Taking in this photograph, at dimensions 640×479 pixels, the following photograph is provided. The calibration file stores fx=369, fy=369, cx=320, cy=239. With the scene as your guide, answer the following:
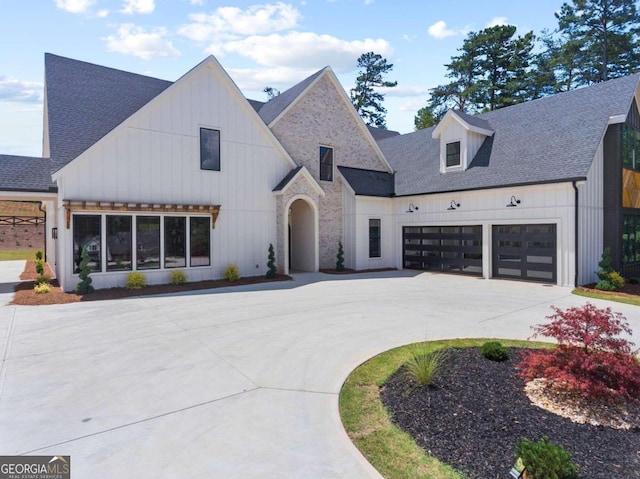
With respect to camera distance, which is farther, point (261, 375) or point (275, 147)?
point (275, 147)

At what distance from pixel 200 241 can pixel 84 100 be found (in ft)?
27.1

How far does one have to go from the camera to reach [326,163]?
19.3m

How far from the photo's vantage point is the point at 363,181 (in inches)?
769

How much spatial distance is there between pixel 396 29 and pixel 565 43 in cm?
3344

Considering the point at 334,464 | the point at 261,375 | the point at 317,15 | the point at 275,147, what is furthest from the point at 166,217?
the point at 334,464

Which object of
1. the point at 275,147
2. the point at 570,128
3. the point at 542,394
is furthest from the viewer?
the point at 275,147

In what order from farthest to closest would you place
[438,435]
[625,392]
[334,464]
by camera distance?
[625,392], [438,435], [334,464]

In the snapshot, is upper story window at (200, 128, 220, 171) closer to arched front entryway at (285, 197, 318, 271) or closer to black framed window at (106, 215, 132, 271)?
black framed window at (106, 215, 132, 271)

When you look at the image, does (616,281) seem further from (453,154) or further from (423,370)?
(423,370)

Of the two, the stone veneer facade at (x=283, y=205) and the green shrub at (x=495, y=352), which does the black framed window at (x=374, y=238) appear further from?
the green shrub at (x=495, y=352)

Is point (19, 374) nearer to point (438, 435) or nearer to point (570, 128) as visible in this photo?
point (438, 435)

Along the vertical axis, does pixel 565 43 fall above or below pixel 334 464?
above

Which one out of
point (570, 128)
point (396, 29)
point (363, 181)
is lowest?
point (363, 181)

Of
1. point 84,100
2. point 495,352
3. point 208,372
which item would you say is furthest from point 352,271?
point 84,100
